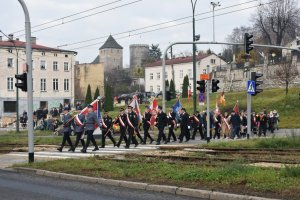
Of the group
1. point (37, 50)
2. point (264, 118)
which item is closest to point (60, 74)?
point (37, 50)

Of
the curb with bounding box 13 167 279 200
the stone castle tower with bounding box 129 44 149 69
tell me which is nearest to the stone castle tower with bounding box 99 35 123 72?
the stone castle tower with bounding box 129 44 149 69

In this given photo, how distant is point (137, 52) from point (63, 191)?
495 ft

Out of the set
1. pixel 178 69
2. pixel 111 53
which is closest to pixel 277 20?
pixel 178 69

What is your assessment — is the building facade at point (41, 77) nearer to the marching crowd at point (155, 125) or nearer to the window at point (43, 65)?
the window at point (43, 65)

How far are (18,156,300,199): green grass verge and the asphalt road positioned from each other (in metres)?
0.79

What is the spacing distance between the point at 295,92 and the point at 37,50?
4191cm

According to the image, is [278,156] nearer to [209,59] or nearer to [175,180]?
[175,180]

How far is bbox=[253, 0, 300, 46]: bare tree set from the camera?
91.3 meters

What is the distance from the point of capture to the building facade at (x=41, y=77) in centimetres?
7906

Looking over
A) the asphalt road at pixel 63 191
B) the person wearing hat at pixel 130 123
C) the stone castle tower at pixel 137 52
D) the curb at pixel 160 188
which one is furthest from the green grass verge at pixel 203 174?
the stone castle tower at pixel 137 52

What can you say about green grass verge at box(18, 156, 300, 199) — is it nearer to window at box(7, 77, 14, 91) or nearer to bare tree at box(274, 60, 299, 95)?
bare tree at box(274, 60, 299, 95)

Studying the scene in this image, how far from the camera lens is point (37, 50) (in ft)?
270

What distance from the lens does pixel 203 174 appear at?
12.1 metres

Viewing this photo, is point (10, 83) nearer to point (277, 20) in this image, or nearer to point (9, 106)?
point (9, 106)
